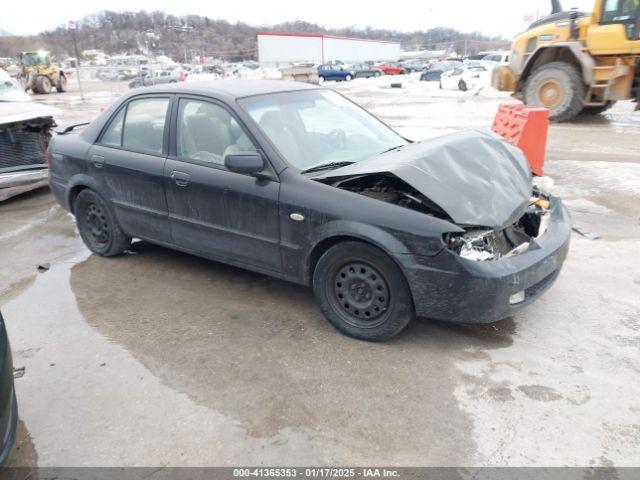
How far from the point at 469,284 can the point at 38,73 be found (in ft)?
120

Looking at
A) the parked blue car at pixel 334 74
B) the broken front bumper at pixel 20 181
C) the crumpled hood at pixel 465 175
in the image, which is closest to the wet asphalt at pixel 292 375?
the crumpled hood at pixel 465 175

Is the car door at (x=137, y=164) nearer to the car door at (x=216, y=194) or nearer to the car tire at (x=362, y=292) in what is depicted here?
the car door at (x=216, y=194)

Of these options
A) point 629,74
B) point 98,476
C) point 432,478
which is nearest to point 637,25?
point 629,74

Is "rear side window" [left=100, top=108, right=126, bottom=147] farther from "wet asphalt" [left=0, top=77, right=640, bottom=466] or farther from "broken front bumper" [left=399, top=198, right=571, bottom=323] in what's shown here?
"broken front bumper" [left=399, top=198, right=571, bottom=323]

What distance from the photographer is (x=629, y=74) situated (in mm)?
11148

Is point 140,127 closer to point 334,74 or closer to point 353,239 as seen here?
point 353,239

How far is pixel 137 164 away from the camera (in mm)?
4285

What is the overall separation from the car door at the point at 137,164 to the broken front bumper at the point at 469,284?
2.28 m

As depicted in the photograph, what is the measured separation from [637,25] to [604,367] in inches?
424

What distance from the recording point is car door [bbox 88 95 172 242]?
421cm

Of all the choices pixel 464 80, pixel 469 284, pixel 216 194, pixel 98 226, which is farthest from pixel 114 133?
pixel 464 80

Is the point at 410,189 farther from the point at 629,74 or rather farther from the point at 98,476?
the point at 629,74

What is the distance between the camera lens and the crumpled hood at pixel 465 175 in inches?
122

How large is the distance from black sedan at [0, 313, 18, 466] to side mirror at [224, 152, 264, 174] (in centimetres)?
168
